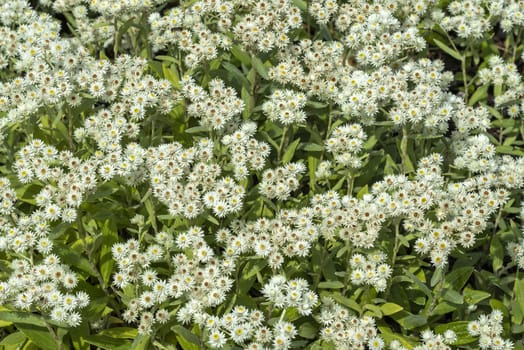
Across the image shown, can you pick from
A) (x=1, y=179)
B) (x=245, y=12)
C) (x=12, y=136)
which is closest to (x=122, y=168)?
(x=1, y=179)

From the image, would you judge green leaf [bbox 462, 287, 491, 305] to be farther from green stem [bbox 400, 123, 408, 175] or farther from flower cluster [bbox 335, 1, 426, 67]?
flower cluster [bbox 335, 1, 426, 67]

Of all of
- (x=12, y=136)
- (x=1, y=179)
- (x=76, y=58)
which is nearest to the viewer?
(x=1, y=179)

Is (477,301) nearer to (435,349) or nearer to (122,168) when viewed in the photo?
(435,349)

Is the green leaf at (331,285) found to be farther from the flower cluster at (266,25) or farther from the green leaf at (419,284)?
the flower cluster at (266,25)

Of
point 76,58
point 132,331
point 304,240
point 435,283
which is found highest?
point 76,58

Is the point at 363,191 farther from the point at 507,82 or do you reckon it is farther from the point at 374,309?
the point at 507,82

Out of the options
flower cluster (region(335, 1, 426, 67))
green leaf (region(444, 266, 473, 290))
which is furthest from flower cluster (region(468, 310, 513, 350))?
flower cluster (region(335, 1, 426, 67))

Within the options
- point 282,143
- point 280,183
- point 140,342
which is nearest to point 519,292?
point 280,183

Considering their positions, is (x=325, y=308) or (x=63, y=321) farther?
(x=325, y=308)
